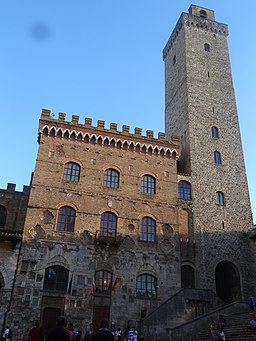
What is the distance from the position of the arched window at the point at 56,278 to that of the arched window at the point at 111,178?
698cm

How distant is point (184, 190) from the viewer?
91.3ft

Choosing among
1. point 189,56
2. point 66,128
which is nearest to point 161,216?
point 66,128

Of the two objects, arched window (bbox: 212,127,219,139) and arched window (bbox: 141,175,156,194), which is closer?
arched window (bbox: 141,175,156,194)

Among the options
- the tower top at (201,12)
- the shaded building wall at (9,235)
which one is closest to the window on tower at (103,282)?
the shaded building wall at (9,235)

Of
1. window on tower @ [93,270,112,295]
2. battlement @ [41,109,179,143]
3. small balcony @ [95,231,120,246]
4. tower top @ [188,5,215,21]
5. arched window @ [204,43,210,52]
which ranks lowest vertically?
window on tower @ [93,270,112,295]

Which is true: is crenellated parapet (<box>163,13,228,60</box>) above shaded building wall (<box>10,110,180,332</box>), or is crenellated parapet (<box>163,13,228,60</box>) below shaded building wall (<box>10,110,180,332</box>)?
above

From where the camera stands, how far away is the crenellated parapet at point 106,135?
2644 centimetres

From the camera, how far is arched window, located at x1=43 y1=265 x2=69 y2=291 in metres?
21.8

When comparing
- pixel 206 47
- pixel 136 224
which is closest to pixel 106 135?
pixel 136 224

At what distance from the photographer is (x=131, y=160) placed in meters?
27.5

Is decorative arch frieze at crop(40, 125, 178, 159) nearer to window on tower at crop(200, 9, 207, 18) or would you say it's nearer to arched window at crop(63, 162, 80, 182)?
arched window at crop(63, 162, 80, 182)

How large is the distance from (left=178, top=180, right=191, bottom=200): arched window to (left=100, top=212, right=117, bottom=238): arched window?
19.4ft

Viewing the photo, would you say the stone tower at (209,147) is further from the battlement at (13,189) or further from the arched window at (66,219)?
the battlement at (13,189)

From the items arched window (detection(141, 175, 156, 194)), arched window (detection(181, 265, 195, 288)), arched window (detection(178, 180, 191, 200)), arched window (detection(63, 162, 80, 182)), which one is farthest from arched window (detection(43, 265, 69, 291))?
arched window (detection(178, 180, 191, 200))
